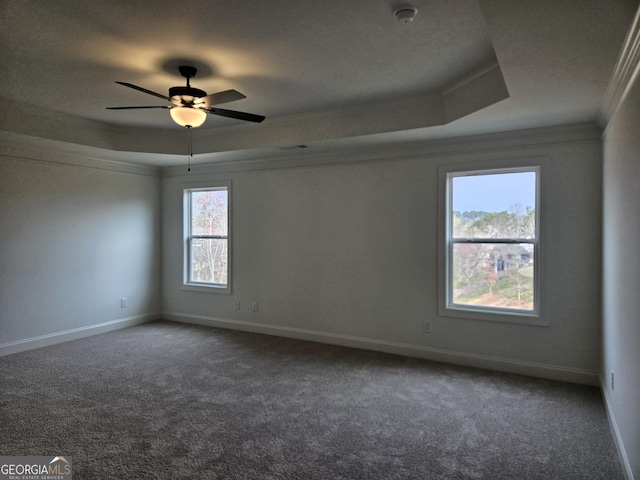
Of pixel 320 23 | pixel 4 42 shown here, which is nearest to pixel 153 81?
pixel 4 42

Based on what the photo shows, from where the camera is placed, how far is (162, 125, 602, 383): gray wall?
382 centimetres

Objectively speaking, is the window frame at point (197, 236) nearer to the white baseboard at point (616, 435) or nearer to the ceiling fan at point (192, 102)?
the ceiling fan at point (192, 102)

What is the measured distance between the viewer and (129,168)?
5.98 m

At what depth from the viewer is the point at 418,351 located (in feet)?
15.0

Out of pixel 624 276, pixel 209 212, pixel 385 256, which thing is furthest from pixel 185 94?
pixel 209 212

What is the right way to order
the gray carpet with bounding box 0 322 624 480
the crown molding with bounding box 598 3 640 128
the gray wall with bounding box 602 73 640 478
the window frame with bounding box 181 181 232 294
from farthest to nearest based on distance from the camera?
the window frame with bounding box 181 181 232 294, the gray carpet with bounding box 0 322 624 480, the gray wall with bounding box 602 73 640 478, the crown molding with bounding box 598 3 640 128

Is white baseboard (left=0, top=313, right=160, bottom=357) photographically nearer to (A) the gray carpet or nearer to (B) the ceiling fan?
(A) the gray carpet

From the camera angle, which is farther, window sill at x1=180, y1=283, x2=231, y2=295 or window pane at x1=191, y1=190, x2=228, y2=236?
window pane at x1=191, y1=190, x2=228, y2=236

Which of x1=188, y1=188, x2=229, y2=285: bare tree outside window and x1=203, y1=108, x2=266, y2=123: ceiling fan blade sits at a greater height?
x1=203, y1=108, x2=266, y2=123: ceiling fan blade

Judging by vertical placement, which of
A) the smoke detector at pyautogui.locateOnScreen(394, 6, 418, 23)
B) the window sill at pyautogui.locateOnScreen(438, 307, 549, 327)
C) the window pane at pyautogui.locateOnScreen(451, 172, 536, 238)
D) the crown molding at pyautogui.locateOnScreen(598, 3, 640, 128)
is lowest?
the window sill at pyautogui.locateOnScreen(438, 307, 549, 327)

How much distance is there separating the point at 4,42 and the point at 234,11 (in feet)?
5.54

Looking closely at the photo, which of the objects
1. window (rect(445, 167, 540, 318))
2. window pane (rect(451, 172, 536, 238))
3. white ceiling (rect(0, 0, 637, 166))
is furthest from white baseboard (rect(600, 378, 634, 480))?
white ceiling (rect(0, 0, 637, 166))

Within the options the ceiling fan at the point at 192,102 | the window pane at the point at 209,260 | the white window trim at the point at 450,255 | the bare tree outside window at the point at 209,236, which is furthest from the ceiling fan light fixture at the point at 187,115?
the window pane at the point at 209,260

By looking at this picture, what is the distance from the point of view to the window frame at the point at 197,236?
5922mm
